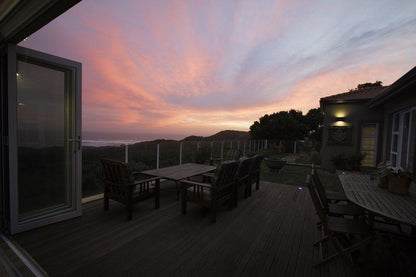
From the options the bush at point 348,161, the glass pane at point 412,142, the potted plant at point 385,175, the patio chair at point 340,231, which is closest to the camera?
the patio chair at point 340,231

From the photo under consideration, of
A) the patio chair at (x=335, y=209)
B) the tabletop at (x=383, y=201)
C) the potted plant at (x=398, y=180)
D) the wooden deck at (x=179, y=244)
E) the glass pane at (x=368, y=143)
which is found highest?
the glass pane at (x=368, y=143)

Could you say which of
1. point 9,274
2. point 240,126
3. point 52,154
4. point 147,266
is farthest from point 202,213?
point 240,126

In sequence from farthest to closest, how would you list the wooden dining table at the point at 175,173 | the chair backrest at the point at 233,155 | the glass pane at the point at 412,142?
A: the chair backrest at the point at 233,155 < the glass pane at the point at 412,142 < the wooden dining table at the point at 175,173

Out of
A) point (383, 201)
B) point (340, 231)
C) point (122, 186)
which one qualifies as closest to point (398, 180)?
point (383, 201)

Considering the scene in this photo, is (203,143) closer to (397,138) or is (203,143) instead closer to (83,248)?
(83,248)

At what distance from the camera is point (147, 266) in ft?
5.58

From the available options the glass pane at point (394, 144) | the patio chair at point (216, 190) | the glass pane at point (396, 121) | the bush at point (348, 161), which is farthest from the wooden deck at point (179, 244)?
the bush at point (348, 161)

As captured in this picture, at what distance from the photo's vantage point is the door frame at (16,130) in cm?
212

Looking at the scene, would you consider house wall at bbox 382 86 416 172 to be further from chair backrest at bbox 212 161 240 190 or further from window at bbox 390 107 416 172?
chair backrest at bbox 212 161 240 190

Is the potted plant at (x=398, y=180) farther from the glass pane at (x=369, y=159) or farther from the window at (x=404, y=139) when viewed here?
the glass pane at (x=369, y=159)

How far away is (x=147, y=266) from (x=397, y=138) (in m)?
7.28

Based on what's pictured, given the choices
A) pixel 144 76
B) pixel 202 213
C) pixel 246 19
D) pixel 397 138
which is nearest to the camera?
pixel 202 213

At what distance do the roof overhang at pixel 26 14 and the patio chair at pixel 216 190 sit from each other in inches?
97.2

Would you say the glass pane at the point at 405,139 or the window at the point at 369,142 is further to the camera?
the window at the point at 369,142
